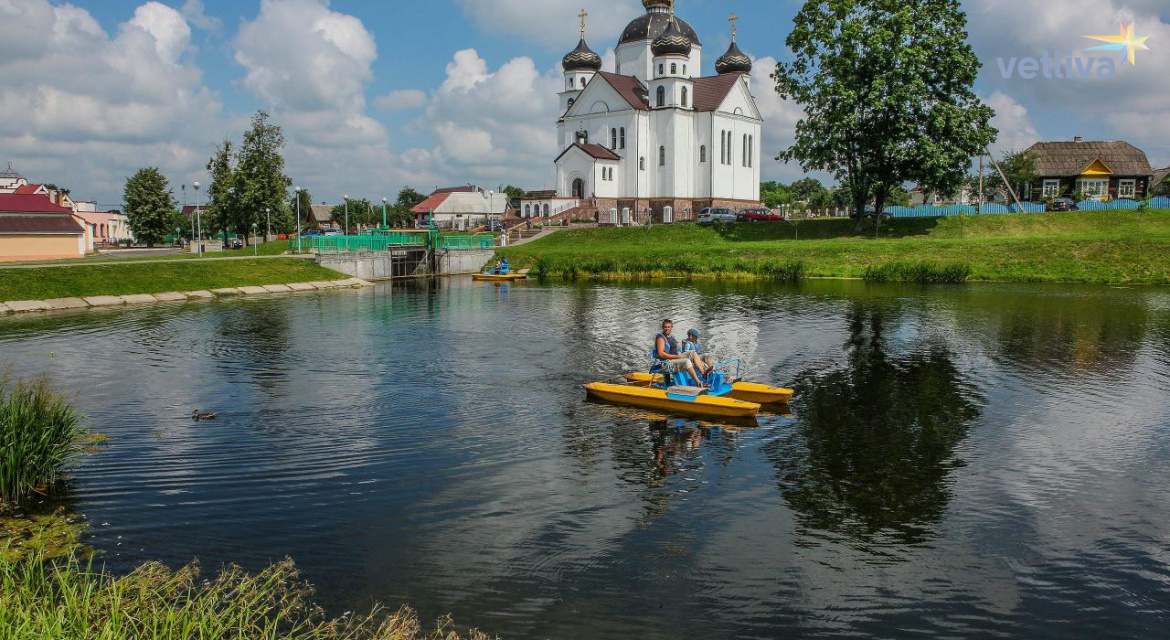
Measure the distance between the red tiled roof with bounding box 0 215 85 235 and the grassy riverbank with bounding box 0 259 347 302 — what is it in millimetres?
17846

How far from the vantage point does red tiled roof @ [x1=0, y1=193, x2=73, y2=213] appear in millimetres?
62812

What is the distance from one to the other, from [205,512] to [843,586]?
26.9 ft

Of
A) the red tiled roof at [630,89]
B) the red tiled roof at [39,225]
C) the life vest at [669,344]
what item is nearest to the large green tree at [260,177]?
the red tiled roof at [39,225]

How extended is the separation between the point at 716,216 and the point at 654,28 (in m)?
26.8

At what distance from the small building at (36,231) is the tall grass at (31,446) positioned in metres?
52.8

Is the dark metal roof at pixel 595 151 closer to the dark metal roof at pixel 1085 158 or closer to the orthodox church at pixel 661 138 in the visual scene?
the orthodox church at pixel 661 138

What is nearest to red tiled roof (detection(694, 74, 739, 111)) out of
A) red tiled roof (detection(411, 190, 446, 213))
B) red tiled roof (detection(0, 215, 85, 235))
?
red tiled roof (detection(411, 190, 446, 213))

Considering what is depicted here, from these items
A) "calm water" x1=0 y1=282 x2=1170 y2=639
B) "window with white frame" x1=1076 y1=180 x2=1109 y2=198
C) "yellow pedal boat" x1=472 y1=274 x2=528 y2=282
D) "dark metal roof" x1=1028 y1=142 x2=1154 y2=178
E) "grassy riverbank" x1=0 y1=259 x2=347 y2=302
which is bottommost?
"calm water" x1=0 y1=282 x2=1170 y2=639

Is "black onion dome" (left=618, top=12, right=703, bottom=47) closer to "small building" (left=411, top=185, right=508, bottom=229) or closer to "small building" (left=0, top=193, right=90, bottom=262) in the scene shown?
"small building" (left=411, top=185, right=508, bottom=229)

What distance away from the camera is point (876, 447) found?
14.8m

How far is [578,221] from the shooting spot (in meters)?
77.8

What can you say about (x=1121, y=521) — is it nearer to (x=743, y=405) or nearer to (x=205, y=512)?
(x=743, y=405)

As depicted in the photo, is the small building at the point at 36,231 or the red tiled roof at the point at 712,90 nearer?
the small building at the point at 36,231

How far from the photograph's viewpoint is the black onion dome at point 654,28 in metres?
86.8
